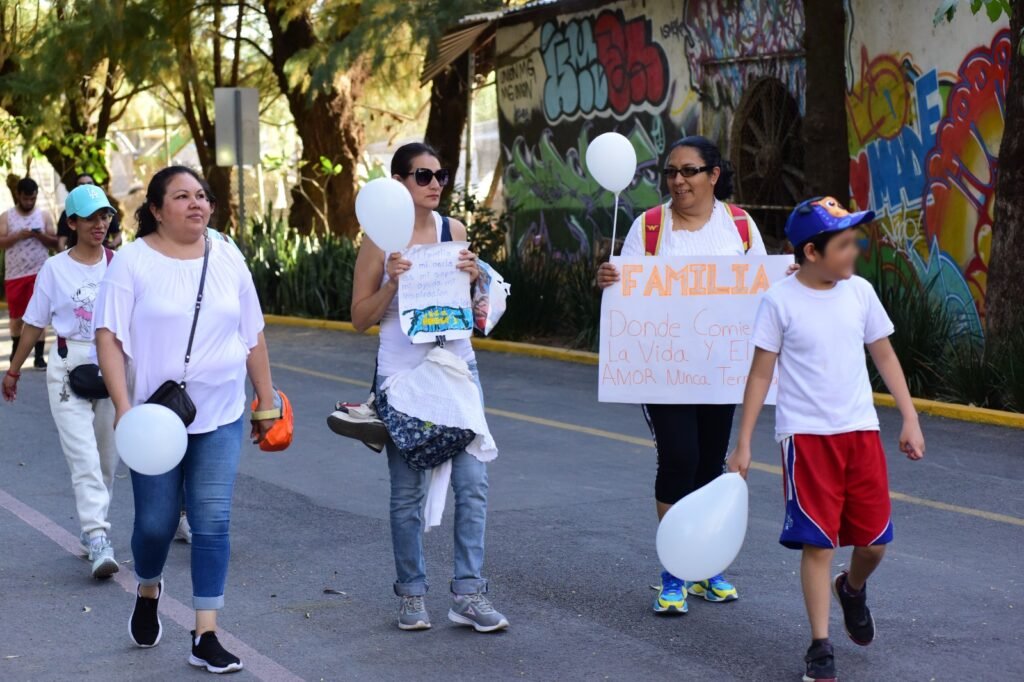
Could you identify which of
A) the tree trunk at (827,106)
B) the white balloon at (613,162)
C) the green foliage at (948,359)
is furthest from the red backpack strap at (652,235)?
the tree trunk at (827,106)

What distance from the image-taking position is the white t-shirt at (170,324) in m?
5.34

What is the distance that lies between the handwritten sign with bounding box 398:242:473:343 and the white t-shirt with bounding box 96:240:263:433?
0.66 meters

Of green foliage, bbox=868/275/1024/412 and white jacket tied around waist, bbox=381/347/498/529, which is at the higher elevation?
white jacket tied around waist, bbox=381/347/498/529

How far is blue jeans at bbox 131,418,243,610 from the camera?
17.8 ft

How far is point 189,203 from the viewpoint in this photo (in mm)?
5430

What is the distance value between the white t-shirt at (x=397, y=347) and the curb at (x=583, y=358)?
17.5ft

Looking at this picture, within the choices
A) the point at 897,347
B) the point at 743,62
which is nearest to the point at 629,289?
the point at 897,347

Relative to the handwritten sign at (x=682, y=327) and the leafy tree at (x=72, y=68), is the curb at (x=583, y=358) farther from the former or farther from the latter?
the leafy tree at (x=72, y=68)

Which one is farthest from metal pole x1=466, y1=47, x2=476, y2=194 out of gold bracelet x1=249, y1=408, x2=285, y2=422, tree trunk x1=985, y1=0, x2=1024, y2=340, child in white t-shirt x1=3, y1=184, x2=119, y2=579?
gold bracelet x1=249, y1=408, x2=285, y2=422

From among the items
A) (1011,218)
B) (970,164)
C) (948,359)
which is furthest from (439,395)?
(970,164)

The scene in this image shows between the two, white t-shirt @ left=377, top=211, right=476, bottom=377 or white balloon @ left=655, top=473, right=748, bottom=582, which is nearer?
white balloon @ left=655, top=473, right=748, bottom=582

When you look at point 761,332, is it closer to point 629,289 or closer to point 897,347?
point 629,289

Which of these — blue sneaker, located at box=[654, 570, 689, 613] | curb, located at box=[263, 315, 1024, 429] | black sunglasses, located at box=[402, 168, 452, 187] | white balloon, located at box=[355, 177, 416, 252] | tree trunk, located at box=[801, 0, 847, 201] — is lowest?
curb, located at box=[263, 315, 1024, 429]

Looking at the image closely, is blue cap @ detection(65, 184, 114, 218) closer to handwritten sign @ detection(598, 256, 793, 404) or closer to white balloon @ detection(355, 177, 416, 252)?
white balloon @ detection(355, 177, 416, 252)
